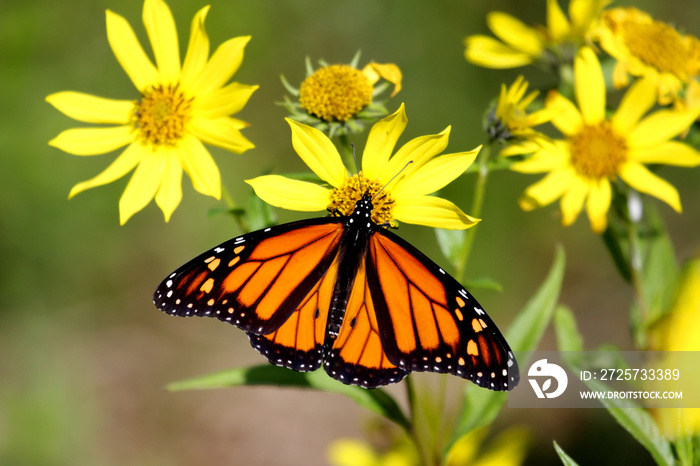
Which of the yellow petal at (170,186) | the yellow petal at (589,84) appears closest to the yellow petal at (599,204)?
the yellow petal at (589,84)

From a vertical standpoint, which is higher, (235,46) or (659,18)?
(659,18)

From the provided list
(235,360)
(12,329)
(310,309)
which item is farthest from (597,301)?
(12,329)

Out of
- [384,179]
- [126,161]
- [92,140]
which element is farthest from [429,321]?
[92,140]

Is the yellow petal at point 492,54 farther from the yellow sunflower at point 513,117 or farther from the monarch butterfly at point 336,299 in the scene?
the monarch butterfly at point 336,299

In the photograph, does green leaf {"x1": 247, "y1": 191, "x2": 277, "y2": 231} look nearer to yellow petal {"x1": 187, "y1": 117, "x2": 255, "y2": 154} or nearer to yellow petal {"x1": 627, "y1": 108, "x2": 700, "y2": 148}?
yellow petal {"x1": 187, "y1": 117, "x2": 255, "y2": 154}

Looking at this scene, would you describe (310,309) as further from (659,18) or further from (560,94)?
(659,18)

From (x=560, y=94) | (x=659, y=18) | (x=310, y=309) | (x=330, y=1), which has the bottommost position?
(x=310, y=309)
